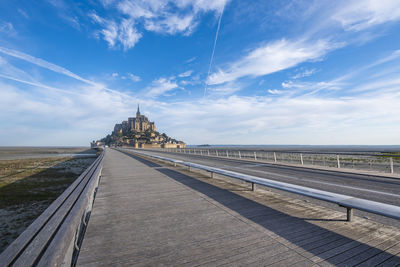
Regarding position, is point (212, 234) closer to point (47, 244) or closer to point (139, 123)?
point (47, 244)

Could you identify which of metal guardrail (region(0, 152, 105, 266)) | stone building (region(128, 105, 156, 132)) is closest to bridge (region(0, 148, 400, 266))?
metal guardrail (region(0, 152, 105, 266))

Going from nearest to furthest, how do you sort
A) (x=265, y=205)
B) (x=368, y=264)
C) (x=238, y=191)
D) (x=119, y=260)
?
(x=368, y=264) → (x=119, y=260) → (x=265, y=205) → (x=238, y=191)

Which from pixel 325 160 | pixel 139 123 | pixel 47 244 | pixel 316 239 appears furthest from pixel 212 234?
pixel 139 123

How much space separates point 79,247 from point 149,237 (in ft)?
3.30

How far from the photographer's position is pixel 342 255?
250cm

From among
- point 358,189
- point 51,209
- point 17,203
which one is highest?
point 51,209

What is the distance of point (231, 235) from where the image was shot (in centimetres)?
307

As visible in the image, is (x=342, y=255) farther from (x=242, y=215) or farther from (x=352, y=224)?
(x=242, y=215)

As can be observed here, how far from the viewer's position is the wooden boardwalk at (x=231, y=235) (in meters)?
2.46

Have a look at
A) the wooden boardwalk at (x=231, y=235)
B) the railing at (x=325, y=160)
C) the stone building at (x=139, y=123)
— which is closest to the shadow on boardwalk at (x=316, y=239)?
the wooden boardwalk at (x=231, y=235)

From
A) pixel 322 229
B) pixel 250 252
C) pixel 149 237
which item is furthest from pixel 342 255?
pixel 149 237

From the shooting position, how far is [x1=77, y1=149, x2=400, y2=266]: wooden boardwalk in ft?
8.05

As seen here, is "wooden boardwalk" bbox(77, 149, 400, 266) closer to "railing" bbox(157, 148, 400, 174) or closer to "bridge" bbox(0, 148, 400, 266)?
"bridge" bbox(0, 148, 400, 266)

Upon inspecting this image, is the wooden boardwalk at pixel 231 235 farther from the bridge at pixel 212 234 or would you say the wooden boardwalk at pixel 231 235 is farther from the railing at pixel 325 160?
the railing at pixel 325 160
